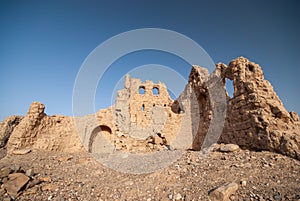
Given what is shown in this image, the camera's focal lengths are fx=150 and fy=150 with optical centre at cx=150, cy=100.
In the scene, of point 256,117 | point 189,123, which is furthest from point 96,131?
point 256,117

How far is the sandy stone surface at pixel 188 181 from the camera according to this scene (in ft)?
9.42

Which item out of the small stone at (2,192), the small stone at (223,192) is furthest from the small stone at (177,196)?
the small stone at (2,192)

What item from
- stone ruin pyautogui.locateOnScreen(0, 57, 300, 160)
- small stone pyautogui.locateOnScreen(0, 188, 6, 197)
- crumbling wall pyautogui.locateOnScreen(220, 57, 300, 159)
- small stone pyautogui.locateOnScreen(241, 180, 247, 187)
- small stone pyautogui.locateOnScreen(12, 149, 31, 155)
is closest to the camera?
small stone pyautogui.locateOnScreen(241, 180, 247, 187)

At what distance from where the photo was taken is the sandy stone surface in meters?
2.87

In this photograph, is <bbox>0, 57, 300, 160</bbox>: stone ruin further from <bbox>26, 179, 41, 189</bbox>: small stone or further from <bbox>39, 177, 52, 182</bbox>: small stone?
<bbox>26, 179, 41, 189</bbox>: small stone

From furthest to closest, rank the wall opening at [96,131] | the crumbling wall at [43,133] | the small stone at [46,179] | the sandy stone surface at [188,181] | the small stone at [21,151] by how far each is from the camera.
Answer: the wall opening at [96,131] < the crumbling wall at [43,133] < the small stone at [21,151] < the small stone at [46,179] < the sandy stone surface at [188,181]

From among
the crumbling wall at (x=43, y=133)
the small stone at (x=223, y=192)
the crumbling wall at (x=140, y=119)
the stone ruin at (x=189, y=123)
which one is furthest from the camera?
the crumbling wall at (x=140, y=119)

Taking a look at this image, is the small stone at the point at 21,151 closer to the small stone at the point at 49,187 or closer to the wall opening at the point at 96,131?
the wall opening at the point at 96,131

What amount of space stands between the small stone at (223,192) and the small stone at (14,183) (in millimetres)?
4212

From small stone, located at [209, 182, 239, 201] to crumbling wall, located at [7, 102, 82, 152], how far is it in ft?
33.7

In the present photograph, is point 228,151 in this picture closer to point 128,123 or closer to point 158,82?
point 128,123

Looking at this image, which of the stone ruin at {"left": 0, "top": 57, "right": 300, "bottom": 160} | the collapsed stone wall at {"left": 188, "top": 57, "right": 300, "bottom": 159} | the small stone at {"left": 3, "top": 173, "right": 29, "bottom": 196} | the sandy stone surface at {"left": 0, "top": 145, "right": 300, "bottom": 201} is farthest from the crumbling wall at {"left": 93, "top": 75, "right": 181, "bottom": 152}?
the small stone at {"left": 3, "top": 173, "right": 29, "bottom": 196}

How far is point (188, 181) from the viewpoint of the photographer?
367cm

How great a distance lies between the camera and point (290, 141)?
403 centimetres
